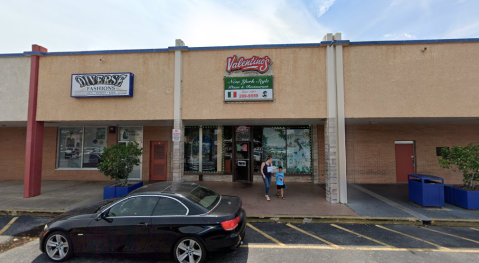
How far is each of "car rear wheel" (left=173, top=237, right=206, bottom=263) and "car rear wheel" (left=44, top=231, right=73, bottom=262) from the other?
2.15m

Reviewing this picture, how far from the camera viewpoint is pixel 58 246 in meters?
4.23

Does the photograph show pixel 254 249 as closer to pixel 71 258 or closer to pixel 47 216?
pixel 71 258

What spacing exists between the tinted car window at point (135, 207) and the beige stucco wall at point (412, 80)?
23.1 ft

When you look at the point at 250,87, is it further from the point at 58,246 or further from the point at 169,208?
the point at 58,246

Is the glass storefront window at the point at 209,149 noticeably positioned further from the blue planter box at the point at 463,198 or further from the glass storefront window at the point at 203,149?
the blue planter box at the point at 463,198

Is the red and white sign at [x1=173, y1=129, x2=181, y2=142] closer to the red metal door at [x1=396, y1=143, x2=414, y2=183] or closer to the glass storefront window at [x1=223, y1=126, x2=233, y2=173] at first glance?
the glass storefront window at [x1=223, y1=126, x2=233, y2=173]

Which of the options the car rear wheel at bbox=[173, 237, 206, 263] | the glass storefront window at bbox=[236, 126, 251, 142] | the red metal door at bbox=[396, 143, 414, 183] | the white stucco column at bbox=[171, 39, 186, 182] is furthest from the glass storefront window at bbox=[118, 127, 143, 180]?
the red metal door at bbox=[396, 143, 414, 183]

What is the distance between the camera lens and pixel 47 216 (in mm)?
6816

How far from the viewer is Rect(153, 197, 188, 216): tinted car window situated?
4117 mm

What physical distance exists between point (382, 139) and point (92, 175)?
15.9 meters

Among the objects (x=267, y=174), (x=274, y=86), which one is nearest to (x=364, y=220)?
(x=267, y=174)

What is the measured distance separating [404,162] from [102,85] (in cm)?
1460

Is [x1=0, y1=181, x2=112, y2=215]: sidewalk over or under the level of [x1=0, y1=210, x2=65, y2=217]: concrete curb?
over

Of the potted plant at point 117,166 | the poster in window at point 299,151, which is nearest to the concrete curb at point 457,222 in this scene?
the poster in window at point 299,151
